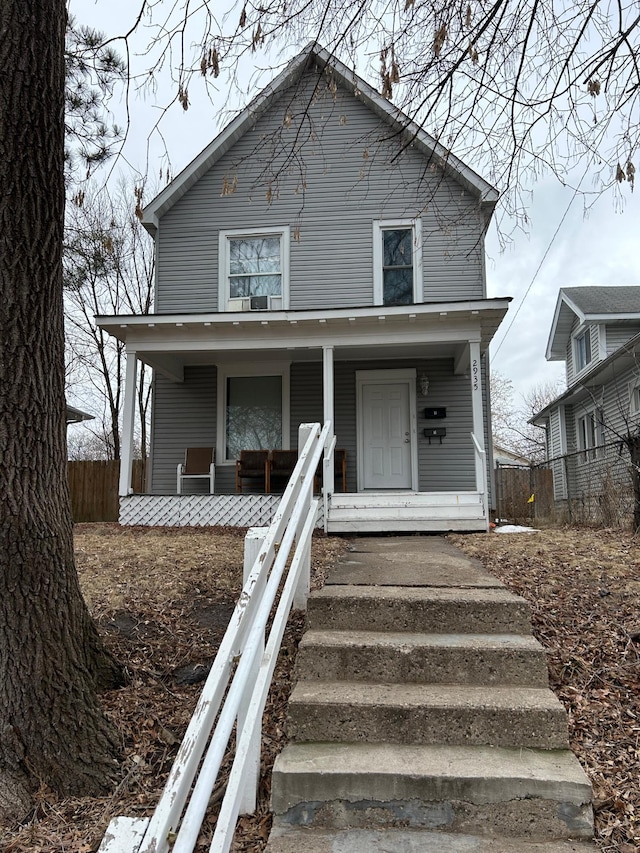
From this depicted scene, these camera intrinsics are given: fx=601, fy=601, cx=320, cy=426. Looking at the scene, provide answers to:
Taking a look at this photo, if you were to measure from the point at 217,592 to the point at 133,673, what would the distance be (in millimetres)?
1209

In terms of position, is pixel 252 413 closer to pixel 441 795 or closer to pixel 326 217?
pixel 326 217

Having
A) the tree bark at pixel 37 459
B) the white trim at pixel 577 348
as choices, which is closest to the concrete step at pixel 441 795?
the tree bark at pixel 37 459

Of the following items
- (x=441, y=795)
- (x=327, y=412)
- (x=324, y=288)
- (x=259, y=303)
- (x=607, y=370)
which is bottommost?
(x=441, y=795)

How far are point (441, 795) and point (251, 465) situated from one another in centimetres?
789

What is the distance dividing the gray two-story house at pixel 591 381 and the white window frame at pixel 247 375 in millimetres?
5153

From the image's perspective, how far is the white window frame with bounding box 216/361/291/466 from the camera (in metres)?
10.6

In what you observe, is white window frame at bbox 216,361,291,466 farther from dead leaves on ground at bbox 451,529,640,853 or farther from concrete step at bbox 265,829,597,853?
concrete step at bbox 265,829,597,853

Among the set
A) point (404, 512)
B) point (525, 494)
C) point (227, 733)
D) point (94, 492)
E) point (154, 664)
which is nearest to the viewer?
point (227, 733)

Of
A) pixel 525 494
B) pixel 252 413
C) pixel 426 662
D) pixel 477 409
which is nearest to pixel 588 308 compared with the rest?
pixel 525 494

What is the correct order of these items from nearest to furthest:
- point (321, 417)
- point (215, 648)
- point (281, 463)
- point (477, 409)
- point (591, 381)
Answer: point (215, 648) < point (477, 409) < point (281, 463) < point (321, 417) < point (591, 381)

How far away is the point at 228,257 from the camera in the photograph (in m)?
11.0

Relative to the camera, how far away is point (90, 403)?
76.1 ft

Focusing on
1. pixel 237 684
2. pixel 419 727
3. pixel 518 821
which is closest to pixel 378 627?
pixel 419 727

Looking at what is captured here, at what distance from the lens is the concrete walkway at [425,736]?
7.36 ft
